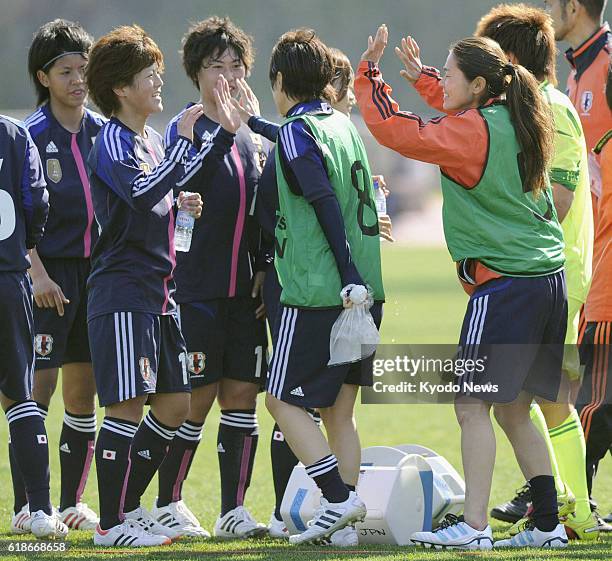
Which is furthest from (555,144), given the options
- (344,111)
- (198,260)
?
(198,260)

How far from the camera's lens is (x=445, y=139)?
169 inches

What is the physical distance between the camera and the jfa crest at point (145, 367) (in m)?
4.66

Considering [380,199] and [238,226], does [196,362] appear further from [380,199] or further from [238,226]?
[380,199]

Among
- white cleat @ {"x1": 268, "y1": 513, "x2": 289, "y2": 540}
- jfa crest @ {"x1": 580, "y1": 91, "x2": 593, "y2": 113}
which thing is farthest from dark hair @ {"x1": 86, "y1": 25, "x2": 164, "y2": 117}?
jfa crest @ {"x1": 580, "y1": 91, "x2": 593, "y2": 113}

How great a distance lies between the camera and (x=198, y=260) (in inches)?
207

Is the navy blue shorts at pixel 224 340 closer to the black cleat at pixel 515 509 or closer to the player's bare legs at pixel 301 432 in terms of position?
the player's bare legs at pixel 301 432

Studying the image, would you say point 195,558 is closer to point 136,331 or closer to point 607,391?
point 136,331

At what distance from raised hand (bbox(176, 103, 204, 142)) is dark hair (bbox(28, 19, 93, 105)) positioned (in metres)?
1.14

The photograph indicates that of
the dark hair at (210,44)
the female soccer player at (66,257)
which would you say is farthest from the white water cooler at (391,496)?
the dark hair at (210,44)

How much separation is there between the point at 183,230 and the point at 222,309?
557mm

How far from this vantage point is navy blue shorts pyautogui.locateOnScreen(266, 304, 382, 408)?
4.59m

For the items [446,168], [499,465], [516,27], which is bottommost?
[499,465]

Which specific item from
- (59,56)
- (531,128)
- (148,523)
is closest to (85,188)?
(59,56)

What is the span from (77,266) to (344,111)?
1.46m
